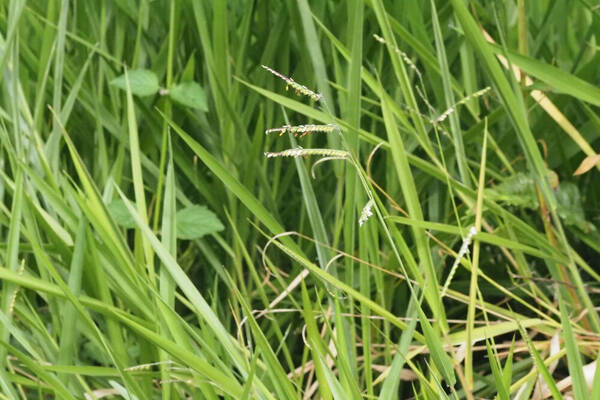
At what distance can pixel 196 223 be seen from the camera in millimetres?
1026

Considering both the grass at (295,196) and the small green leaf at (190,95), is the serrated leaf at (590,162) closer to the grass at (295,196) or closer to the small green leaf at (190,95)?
the grass at (295,196)

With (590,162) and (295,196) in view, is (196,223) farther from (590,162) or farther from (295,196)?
(590,162)

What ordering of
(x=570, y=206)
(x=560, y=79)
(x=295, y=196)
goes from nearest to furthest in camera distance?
1. (x=560, y=79)
2. (x=570, y=206)
3. (x=295, y=196)

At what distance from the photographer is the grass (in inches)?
31.4

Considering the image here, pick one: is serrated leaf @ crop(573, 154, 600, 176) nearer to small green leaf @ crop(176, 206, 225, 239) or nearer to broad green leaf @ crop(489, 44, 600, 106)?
broad green leaf @ crop(489, 44, 600, 106)

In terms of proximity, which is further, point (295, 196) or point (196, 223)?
point (295, 196)

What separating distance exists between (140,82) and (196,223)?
0.64 feet

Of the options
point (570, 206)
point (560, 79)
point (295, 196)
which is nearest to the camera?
point (560, 79)

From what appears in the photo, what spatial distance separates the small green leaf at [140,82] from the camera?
107 centimetres

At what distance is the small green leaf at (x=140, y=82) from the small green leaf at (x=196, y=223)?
15 cm

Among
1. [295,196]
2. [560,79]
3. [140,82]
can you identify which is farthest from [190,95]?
[560,79]

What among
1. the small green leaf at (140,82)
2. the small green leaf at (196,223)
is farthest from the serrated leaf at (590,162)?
the small green leaf at (140,82)

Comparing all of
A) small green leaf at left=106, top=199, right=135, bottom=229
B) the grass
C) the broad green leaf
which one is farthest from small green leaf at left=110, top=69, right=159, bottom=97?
the broad green leaf

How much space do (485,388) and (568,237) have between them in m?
0.25
